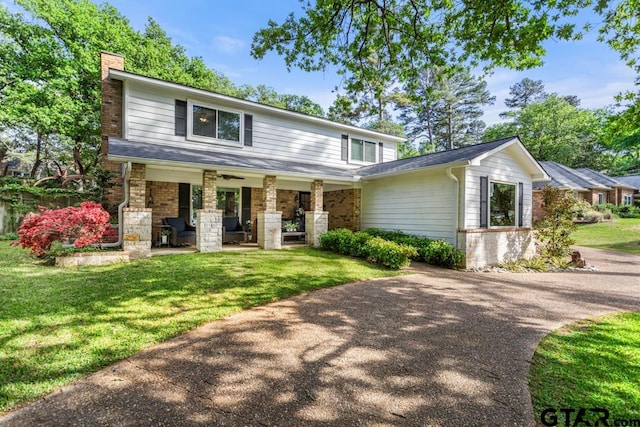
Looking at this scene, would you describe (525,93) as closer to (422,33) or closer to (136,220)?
(422,33)

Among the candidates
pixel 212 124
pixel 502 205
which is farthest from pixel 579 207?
pixel 212 124

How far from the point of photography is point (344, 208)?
13.8 m

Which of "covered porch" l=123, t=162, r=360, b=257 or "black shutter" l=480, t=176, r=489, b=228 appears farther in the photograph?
"black shutter" l=480, t=176, r=489, b=228

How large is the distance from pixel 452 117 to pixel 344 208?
26562 mm

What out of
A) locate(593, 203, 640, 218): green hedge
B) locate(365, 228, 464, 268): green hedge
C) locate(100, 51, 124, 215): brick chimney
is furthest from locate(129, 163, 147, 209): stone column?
locate(593, 203, 640, 218): green hedge

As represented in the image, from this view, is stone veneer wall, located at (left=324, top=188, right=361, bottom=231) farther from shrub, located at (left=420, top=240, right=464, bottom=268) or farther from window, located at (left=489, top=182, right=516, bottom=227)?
window, located at (left=489, top=182, right=516, bottom=227)

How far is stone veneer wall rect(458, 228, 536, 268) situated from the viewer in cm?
898

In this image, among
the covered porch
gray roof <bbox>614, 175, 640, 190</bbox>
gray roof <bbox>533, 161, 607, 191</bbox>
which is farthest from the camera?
gray roof <bbox>614, 175, 640, 190</bbox>

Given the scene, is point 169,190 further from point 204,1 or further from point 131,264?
point 204,1

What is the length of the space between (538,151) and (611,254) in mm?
20795

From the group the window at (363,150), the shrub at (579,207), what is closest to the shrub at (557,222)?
the shrub at (579,207)

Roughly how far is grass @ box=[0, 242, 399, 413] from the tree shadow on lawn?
12.9 inches

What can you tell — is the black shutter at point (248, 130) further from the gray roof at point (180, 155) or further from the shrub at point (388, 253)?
the shrub at point (388, 253)

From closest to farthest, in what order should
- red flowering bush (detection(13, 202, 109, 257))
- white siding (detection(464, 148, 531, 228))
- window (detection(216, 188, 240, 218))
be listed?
red flowering bush (detection(13, 202, 109, 257)), white siding (detection(464, 148, 531, 228)), window (detection(216, 188, 240, 218))
